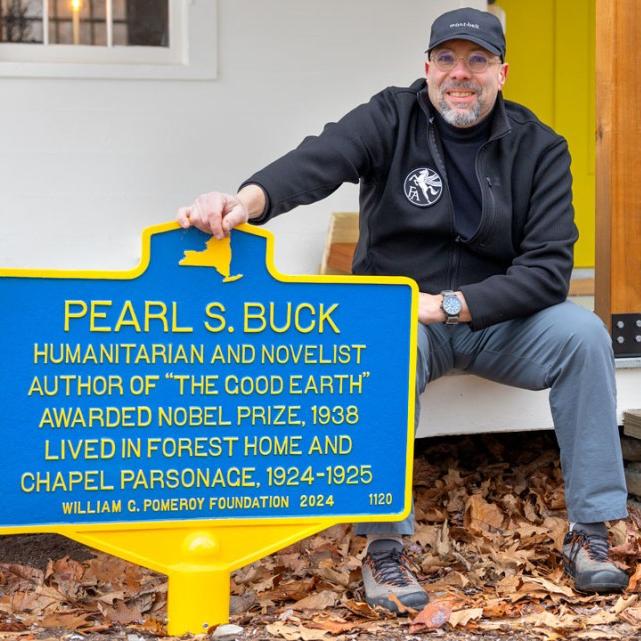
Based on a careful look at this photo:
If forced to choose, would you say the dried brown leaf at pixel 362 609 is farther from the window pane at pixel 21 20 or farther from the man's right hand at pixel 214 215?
the window pane at pixel 21 20

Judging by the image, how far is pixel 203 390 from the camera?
2906mm

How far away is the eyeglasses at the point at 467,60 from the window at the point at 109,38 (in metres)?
1.93

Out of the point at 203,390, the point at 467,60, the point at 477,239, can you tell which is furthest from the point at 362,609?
the point at 467,60

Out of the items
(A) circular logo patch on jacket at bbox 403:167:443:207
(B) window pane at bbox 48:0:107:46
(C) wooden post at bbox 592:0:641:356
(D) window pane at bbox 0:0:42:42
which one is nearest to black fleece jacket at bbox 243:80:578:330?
(A) circular logo patch on jacket at bbox 403:167:443:207

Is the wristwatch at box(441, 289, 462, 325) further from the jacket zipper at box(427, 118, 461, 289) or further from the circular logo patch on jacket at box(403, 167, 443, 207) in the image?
the circular logo patch on jacket at box(403, 167, 443, 207)

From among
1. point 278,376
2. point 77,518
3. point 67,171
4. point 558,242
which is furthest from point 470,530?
point 67,171

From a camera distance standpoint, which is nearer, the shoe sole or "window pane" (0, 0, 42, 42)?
the shoe sole

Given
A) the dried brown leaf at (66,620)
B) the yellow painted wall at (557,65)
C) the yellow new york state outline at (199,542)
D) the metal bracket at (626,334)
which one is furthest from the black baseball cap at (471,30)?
the yellow painted wall at (557,65)

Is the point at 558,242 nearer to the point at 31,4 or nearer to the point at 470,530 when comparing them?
the point at 470,530

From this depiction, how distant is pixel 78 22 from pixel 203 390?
2.98 metres

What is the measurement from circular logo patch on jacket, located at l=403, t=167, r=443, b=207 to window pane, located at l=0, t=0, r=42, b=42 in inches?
95.5

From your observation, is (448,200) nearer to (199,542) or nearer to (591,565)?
(591,565)

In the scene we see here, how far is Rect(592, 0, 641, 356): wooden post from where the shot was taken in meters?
4.18

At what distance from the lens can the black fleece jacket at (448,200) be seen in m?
3.50
